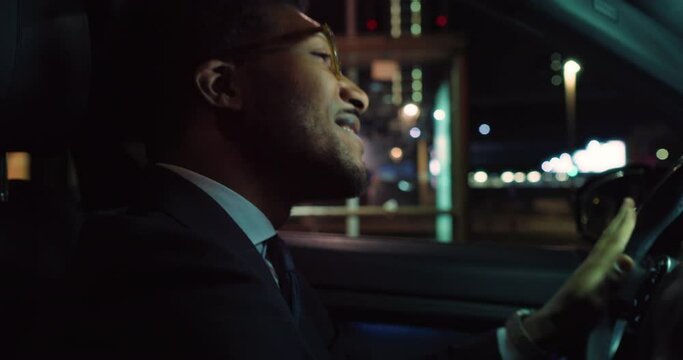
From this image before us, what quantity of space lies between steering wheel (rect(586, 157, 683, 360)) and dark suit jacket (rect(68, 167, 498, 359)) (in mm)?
834

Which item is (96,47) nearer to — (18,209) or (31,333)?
(18,209)

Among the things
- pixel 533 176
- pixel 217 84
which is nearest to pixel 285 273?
pixel 217 84

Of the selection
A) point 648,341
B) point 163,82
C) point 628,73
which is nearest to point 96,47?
point 163,82

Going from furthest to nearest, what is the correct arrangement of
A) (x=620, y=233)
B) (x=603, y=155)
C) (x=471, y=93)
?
(x=471, y=93) < (x=603, y=155) < (x=620, y=233)

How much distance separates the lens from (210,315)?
1.09m

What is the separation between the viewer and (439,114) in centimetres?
882

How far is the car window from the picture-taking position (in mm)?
1508

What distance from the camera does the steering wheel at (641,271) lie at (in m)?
1.55

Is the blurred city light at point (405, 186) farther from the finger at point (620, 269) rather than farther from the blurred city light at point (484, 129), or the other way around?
the blurred city light at point (484, 129)

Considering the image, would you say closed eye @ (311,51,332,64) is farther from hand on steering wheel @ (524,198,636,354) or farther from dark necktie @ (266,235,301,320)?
hand on steering wheel @ (524,198,636,354)

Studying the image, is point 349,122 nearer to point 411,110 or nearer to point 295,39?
point 295,39

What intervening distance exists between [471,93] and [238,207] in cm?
919

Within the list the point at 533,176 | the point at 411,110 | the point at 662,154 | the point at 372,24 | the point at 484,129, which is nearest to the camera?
the point at 662,154

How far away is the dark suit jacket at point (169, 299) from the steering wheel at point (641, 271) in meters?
0.83
